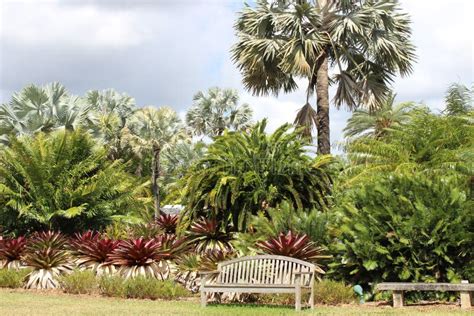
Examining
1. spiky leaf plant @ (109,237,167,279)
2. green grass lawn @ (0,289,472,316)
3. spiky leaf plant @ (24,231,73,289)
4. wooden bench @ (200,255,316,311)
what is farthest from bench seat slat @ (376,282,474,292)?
spiky leaf plant @ (24,231,73,289)

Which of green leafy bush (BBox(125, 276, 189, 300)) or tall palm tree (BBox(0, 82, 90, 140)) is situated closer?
green leafy bush (BBox(125, 276, 189, 300))

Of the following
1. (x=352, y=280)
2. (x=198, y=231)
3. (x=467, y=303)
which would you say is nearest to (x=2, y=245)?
(x=198, y=231)

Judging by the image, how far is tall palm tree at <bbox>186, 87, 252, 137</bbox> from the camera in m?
42.3

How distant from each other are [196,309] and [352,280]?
3.49m

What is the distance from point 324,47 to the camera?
21.6 m

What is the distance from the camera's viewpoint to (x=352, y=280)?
13.4m

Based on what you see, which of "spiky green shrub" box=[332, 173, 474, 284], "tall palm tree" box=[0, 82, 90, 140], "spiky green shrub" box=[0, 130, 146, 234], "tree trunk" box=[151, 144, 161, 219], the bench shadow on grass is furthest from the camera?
"tree trunk" box=[151, 144, 161, 219]

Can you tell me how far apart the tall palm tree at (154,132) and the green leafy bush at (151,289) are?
974 inches

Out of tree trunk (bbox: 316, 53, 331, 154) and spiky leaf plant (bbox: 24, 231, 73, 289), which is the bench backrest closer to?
spiky leaf plant (bbox: 24, 231, 73, 289)

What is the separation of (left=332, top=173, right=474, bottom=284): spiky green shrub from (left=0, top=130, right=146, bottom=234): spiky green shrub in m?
9.98

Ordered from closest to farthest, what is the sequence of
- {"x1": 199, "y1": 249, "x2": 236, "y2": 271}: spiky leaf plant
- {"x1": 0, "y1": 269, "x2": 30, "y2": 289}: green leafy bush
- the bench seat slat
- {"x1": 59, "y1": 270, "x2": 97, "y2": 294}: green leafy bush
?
the bench seat slat → {"x1": 199, "y1": 249, "x2": 236, "y2": 271}: spiky leaf plant → {"x1": 59, "y1": 270, "x2": 97, "y2": 294}: green leafy bush → {"x1": 0, "y1": 269, "x2": 30, "y2": 289}: green leafy bush

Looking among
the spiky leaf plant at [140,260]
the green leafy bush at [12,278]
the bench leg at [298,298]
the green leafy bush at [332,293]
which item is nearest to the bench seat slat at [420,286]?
the green leafy bush at [332,293]

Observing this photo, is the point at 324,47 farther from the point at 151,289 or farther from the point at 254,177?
the point at 151,289

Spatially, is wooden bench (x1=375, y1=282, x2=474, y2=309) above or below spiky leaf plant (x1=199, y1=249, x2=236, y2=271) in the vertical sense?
below
